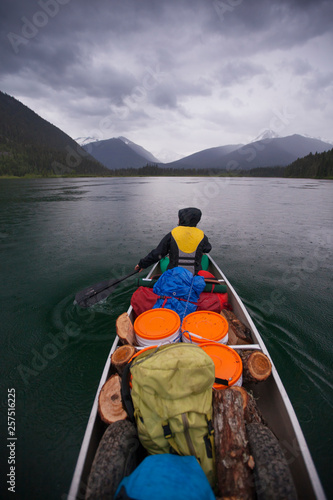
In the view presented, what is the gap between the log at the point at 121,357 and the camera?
318 cm

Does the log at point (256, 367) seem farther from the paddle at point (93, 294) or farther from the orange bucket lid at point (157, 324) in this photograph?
the paddle at point (93, 294)

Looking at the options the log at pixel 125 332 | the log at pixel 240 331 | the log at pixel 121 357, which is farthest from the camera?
the log at pixel 240 331

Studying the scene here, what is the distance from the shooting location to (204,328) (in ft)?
11.7

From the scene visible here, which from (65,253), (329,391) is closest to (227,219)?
(65,253)

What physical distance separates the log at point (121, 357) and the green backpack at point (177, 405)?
3.51 ft

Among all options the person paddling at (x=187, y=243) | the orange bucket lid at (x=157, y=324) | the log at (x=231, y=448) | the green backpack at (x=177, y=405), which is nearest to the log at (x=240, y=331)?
the orange bucket lid at (x=157, y=324)

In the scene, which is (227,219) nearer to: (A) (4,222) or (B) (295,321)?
(B) (295,321)

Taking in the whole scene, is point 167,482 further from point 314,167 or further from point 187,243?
point 314,167

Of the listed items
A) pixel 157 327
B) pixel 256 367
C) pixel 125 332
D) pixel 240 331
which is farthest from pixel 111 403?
pixel 240 331

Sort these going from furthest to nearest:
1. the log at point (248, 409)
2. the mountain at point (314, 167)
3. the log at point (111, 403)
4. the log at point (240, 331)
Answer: the mountain at point (314, 167) → the log at point (240, 331) → the log at point (111, 403) → the log at point (248, 409)

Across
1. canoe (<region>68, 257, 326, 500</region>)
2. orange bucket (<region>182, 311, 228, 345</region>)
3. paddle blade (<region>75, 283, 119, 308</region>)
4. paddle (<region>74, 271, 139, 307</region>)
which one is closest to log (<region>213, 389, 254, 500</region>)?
canoe (<region>68, 257, 326, 500</region>)

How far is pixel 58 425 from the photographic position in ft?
11.9

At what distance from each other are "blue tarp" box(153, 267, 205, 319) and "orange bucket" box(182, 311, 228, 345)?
1.24ft

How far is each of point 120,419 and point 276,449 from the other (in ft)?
5.68
